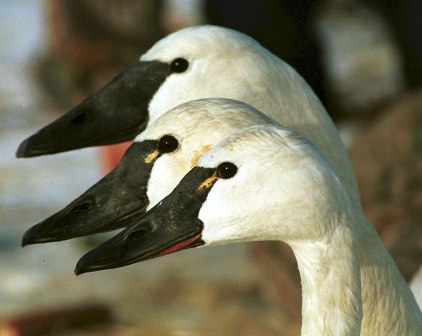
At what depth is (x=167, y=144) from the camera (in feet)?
11.0

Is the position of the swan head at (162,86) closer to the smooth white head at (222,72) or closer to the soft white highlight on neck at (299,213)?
the smooth white head at (222,72)

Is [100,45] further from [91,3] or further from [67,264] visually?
[67,264]

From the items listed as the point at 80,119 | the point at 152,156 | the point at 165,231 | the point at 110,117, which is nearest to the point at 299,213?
the point at 165,231

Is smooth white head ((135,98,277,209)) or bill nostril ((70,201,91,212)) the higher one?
smooth white head ((135,98,277,209))

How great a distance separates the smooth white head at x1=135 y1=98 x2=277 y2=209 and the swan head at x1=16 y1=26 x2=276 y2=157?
1.44 feet

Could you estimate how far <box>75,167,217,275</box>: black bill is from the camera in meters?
2.89

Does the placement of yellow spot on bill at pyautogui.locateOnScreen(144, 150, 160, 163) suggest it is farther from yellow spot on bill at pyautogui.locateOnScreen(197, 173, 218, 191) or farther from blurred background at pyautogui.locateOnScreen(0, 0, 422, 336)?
blurred background at pyautogui.locateOnScreen(0, 0, 422, 336)

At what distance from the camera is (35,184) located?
28.2 feet

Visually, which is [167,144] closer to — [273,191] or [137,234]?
[137,234]

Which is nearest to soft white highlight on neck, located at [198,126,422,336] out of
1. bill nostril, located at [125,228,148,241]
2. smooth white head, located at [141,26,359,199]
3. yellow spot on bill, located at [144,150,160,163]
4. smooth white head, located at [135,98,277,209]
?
bill nostril, located at [125,228,148,241]

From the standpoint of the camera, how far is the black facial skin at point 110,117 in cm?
384

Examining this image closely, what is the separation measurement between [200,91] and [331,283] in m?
1.16

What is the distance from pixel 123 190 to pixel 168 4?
8207 millimetres

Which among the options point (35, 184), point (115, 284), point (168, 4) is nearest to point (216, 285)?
point (115, 284)
